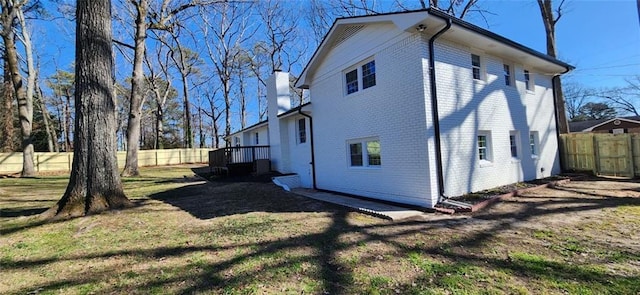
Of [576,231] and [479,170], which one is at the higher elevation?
[479,170]

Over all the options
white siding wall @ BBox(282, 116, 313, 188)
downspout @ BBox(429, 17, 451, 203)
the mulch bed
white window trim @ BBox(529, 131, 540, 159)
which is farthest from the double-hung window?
white siding wall @ BBox(282, 116, 313, 188)

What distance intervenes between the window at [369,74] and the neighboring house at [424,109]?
0.10 ft

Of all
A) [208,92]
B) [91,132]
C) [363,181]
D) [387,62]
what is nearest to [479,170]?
[363,181]

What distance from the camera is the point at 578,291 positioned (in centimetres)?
318

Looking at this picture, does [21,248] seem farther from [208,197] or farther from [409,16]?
[409,16]

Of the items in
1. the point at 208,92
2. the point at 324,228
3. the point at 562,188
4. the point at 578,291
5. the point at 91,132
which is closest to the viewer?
the point at 578,291

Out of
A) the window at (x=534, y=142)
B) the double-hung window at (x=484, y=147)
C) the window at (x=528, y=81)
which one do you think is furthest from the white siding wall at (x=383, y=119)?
the window at (x=528, y=81)

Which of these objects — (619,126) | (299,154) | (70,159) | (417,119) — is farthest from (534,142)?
(70,159)

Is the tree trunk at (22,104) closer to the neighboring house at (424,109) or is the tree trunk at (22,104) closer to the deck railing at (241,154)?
the deck railing at (241,154)

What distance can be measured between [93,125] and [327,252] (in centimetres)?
603

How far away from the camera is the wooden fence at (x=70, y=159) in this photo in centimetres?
2105

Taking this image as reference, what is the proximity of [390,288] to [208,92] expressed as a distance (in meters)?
41.1

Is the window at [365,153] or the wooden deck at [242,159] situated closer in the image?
the window at [365,153]

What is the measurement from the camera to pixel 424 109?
7.12 metres
